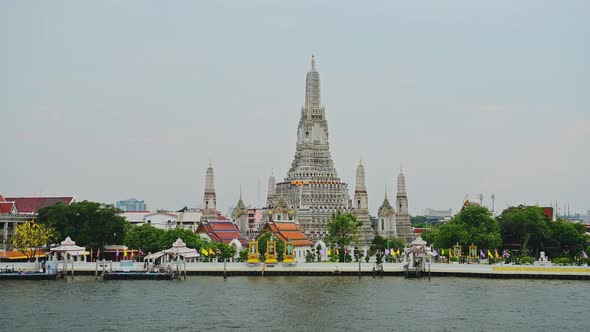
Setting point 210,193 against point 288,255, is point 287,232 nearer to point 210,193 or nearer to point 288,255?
point 288,255

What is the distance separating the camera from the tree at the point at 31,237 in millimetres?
87250

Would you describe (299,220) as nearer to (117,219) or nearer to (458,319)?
(117,219)

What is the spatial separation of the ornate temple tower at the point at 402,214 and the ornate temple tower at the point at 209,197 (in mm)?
32250

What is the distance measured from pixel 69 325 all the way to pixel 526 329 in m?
26.8

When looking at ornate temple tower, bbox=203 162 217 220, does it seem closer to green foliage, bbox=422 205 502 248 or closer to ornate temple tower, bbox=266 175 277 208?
ornate temple tower, bbox=266 175 277 208

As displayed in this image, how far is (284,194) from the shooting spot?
438 ft

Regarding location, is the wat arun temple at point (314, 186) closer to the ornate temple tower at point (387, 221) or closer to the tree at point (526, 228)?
the ornate temple tower at point (387, 221)

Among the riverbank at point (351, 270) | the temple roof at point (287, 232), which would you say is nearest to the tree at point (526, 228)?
the riverbank at point (351, 270)

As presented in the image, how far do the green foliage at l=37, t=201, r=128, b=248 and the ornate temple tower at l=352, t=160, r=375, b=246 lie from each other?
4584 centimetres

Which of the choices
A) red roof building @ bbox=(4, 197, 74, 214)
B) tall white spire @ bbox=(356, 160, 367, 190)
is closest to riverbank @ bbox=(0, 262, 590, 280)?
red roof building @ bbox=(4, 197, 74, 214)

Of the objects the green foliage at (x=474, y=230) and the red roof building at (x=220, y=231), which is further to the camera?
the red roof building at (x=220, y=231)

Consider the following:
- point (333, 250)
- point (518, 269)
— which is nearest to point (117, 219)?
point (333, 250)

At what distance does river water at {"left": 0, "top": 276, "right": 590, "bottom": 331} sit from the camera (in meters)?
50.6

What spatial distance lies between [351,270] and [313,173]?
165 ft
